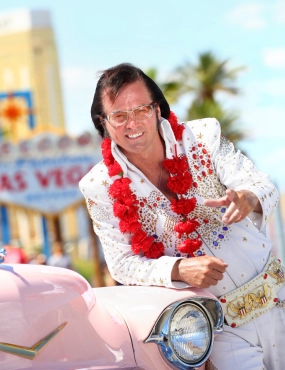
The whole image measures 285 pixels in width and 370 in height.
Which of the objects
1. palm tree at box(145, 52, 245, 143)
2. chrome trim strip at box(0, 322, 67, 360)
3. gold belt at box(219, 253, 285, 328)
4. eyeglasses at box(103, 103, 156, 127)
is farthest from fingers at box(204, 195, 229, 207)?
palm tree at box(145, 52, 245, 143)

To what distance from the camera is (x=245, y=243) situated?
2795 millimetres

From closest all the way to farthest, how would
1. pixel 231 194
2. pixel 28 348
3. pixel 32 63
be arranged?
pixel 28 348
pixel 231 194
pixel 32 63

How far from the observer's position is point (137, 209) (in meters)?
2.87

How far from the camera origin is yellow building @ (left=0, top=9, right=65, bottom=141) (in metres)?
41.3

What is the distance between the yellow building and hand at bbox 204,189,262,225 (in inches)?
1525

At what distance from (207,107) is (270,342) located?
20.0m

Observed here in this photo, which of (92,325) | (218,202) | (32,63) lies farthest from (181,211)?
(32,63)

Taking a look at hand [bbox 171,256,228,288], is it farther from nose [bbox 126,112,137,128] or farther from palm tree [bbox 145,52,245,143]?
palm tree [bbox 145,52,245,143]

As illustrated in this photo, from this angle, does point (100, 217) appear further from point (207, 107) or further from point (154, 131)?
point (207, 107)

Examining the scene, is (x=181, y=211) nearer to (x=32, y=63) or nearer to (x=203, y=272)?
(x=203, y=272)

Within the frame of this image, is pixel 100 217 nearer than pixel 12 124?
Yes

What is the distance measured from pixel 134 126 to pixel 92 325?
0.91m

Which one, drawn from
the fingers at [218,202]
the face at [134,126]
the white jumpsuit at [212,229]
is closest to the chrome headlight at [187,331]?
the white jumpsuit at [212,229]

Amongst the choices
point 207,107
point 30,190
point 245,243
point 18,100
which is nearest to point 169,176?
point 245,243
